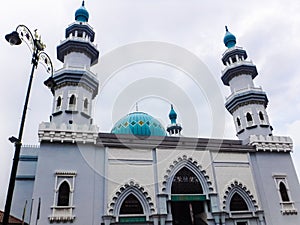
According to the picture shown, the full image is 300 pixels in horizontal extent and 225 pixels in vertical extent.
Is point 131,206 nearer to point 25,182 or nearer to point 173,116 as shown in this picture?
point 25,182

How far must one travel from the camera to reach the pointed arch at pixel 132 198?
47.1ft

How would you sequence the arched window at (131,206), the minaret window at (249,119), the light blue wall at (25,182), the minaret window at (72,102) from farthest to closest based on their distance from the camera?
the minaret window at (249,119), the minaret window at (72,102), the light blue wall at (25,182), the arched window at (131,206)

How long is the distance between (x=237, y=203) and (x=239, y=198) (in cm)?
36

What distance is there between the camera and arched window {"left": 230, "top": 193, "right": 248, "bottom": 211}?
16.1 m

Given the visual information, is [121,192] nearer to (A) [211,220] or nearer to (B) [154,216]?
(B) [154,216]

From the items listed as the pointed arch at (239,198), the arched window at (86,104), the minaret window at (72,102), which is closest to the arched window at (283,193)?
the pointed arch at (239,198)

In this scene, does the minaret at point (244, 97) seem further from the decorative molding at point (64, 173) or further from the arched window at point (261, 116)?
the decorative molding at point (64, 173)

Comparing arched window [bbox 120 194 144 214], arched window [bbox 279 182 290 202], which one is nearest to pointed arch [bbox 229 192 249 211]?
arched window [bbox 279 182 290 202]

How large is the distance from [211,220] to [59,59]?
15.6 meters

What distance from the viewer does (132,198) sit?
15.0m

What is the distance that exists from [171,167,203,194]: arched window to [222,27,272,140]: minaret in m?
6.20

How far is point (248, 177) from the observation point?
1712cm

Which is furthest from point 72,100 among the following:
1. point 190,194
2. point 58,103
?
point 190,194

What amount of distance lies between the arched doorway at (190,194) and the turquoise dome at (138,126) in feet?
16.3
